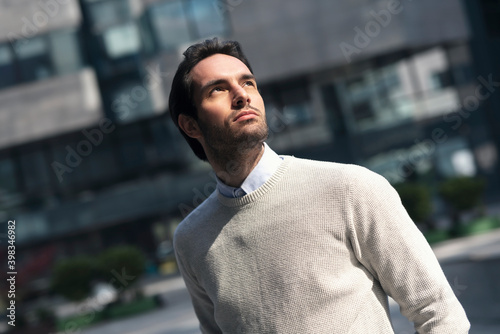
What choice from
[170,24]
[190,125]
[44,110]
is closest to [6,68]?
[44,110]

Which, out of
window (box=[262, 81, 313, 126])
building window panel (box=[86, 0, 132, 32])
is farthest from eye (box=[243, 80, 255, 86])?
building window panel (box=[86, 0, 132, 32])

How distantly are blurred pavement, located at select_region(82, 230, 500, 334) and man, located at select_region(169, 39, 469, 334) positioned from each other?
5486 millimetres

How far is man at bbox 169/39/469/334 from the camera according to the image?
5.82 ft

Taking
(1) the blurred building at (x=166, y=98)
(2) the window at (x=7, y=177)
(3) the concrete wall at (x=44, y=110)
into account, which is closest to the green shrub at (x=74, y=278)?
(1) the blurred building at (x=166, y=98)

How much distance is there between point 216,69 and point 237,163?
0.29 m

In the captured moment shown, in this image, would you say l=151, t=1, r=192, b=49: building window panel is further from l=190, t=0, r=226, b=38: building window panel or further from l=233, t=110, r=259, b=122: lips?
l=233, t=110, r=259, b=122: lips

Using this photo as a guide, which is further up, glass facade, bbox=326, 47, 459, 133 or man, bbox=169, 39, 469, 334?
man, bbox=169, 39, 469, 334

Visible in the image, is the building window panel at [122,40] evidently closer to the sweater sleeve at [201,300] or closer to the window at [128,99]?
the window at [128,99]

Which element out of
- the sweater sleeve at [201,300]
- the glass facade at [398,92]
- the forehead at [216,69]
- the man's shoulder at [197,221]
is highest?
the forehead at [216,69]

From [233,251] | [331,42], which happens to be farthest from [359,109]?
[233,251]

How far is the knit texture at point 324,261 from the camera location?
177 cm

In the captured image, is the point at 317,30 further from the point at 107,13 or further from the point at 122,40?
the point at 107,13

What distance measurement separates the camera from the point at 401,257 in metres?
1.77

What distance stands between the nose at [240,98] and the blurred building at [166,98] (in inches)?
903
